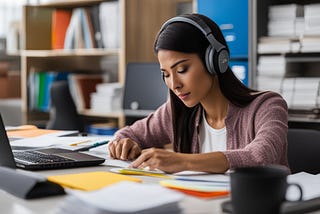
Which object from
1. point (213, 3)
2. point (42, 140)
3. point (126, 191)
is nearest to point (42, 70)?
point (213, 3)

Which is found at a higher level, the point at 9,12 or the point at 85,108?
the point at 9,12

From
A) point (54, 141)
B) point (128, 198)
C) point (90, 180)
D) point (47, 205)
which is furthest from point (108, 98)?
point (128, 198)

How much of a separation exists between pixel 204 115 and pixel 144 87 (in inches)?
61.3

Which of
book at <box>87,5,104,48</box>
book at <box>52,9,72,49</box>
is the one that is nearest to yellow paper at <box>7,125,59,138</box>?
book at <box>87,5,104,48</box>

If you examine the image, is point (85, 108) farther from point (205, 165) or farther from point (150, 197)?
point (150, 197)

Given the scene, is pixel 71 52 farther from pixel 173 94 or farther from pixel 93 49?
pixel 173 94

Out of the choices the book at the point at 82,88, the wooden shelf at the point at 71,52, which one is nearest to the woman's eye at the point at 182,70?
the wooden shelf at the point at 71,52

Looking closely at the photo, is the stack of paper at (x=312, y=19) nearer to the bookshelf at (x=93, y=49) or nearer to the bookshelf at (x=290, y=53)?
A: the bookshelf at (x=290, y=53)

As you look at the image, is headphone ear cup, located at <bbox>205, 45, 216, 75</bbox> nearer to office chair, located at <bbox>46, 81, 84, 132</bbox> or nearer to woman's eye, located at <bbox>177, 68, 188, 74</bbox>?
woman's eye, located at <bbox>177, 68, 188, 74</bbox>

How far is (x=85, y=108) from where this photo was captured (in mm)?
4074

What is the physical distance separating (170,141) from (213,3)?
139 centimetres

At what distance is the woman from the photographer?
147 cm

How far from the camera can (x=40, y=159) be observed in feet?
5.31

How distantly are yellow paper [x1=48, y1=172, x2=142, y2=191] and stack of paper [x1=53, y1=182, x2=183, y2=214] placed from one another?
203 mm
